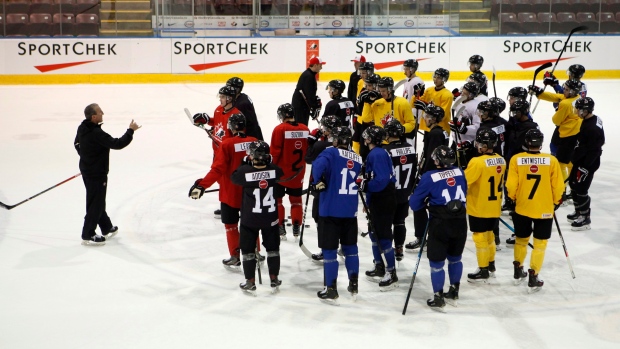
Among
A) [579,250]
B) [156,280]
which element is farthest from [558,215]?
[156,280]

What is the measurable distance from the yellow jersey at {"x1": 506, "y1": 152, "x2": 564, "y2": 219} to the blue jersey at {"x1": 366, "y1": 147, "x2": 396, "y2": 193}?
3.25ft

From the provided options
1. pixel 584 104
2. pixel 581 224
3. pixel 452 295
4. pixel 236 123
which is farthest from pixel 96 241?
pixel 584 104

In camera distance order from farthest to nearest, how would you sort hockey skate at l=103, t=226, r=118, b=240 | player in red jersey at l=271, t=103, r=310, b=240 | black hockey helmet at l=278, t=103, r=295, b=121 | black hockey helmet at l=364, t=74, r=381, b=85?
black hockey helmet at l=364, t=74, r=381, b=85 → hockey skate at l=103, t=226, r=118, b=240 → player in red jersey at l=271, t=103, r=310, b=240 → black hockey helmet at l=278, t=103, r=295, b=121

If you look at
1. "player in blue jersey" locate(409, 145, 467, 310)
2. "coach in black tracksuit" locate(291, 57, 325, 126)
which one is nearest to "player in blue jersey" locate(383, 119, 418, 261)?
"player in blue jersey" locate(409, 145, 467, 310)

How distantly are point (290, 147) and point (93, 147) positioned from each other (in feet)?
5.93

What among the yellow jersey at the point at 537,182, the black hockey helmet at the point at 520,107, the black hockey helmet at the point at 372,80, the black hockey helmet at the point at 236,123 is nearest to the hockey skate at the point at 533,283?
the yellow jersey at the point at 537,182

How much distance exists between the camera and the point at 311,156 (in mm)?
6887

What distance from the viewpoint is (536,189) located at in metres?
5.97

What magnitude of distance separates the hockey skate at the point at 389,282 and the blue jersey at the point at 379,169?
710 mm

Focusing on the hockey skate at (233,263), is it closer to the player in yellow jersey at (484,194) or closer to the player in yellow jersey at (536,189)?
the player in yellow jersey at (484,194)

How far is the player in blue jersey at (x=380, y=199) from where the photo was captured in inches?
235

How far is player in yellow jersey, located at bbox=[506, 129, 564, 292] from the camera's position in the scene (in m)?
5.97

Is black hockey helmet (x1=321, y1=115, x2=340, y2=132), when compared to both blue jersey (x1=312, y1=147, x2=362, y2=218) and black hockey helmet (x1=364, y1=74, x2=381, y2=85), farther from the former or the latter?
black hockey helmet (x1=364, y1=74, x2=381, y2=85)

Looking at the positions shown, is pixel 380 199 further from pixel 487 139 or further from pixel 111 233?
pixel 111 233
